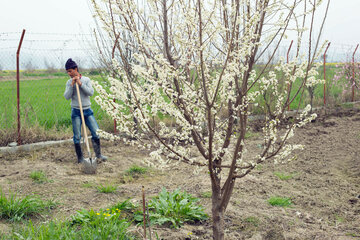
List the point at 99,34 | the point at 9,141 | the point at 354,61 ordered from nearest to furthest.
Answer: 1. the point at 9,141
2. the point at 99,34
3. the point at 354,61

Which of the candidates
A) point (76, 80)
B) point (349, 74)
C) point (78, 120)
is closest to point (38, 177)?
point (78, 120)

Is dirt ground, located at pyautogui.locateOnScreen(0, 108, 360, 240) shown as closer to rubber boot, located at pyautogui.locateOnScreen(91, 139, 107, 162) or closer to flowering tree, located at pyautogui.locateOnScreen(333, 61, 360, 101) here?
rubber boot, located at pyautogui.locateOnScreen(91, 139, 107, 162)

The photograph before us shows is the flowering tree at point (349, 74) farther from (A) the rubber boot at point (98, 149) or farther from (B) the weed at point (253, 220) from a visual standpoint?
(B) the weed at point (253, 220)

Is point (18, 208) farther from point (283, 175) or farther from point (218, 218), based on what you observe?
point (283, 175)

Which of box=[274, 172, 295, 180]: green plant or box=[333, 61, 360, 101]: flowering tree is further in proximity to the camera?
box=[333, 61, 360, 101]: flowering tree

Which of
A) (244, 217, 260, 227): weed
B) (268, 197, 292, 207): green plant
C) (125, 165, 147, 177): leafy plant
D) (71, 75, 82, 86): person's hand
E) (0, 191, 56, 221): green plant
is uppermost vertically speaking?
(71, 75, 82, 86): person's hand

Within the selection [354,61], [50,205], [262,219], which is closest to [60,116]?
[50,205]

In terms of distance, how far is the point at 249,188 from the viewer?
454cm

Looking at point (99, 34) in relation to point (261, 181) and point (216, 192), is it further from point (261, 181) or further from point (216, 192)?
point (216, 192)

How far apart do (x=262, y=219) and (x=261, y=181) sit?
1.38 meters

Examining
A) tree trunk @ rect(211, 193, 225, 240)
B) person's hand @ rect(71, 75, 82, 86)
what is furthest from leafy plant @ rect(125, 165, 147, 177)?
tree trunk @ rect(211, 193, 225, 240)

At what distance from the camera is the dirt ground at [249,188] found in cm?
336

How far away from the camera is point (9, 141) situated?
21.6 ft

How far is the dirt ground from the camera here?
336cm
